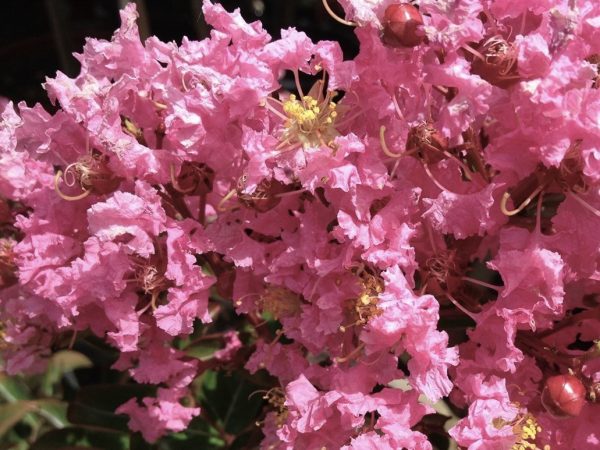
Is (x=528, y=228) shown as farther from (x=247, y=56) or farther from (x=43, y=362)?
(x=43, y=362)

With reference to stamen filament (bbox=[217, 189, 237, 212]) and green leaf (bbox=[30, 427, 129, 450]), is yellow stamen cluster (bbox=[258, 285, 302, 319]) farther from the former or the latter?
green leaf (bbox=[30, 427, 129, 450])

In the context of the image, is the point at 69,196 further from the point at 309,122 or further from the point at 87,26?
the point at 87,26

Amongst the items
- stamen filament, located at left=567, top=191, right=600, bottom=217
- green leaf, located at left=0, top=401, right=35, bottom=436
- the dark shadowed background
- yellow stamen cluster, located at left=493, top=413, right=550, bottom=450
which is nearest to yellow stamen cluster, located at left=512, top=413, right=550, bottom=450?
yellow stamen cluster, located at left=493, top=413, right=550, bottom=450

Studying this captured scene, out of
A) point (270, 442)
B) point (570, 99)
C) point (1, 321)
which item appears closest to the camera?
point (570, 99)

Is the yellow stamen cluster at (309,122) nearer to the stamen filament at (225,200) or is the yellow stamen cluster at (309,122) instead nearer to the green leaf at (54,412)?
the stamen filament at (225,200)

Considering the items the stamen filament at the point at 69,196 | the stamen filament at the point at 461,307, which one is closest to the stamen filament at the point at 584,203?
the stamen filament at the point at 461,307

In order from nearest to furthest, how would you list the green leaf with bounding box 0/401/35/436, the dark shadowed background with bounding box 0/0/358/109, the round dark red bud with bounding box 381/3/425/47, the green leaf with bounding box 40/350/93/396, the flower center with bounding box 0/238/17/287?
the round dark red bud with bounding box 381/3/425/47, the flower center with bounding box 0/238/17/287, the green leaf with bounding box 0/401/35/436, the green leaf with bounding box 40/350/93/396, the dark shadowed background with bounding box 0/0/358/109

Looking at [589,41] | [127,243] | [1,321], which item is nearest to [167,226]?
[127,243]
